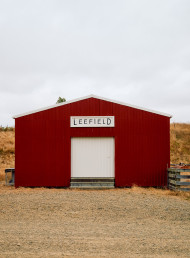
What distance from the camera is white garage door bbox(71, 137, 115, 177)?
17531 millimetres

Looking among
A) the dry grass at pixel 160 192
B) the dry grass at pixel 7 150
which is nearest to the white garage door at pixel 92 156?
the dry grass at pixel 160 192

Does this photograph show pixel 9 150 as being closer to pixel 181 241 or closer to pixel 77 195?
pixel 77 195

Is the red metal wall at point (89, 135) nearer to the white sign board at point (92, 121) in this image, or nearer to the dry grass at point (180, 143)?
the white sign board at point (92, 121)

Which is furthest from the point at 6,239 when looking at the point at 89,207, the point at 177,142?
the point at 177,142

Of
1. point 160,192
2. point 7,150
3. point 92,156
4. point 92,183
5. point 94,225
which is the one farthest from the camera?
point 7,150

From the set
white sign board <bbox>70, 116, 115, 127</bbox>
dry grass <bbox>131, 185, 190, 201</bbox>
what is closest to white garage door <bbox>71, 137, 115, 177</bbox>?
white sign board <bbox>70, 116, 115, 127</bbox>

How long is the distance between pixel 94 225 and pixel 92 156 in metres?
8.41

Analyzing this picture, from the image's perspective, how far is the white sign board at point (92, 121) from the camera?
690 inches

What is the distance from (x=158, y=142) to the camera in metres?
17.6

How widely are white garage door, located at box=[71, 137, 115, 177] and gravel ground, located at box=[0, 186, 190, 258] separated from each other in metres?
2.70

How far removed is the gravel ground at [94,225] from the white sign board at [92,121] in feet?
12.6

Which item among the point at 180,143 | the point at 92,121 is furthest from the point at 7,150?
the point at 92,121

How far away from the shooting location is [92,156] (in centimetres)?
1756

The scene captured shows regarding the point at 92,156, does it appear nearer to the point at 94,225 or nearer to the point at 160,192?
the point at 160,192
